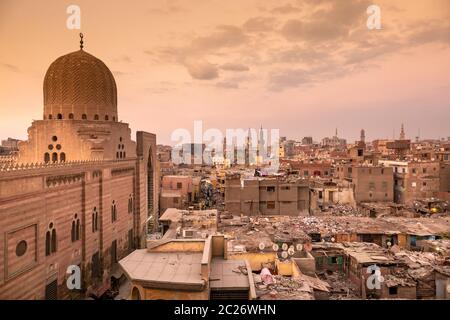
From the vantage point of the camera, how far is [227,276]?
9.28 m

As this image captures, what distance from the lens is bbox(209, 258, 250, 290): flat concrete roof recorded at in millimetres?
8594

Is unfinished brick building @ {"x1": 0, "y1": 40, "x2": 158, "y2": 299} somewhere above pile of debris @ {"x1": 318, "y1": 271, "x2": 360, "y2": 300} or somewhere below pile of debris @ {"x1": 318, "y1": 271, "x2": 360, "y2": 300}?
above

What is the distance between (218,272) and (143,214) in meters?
13.2

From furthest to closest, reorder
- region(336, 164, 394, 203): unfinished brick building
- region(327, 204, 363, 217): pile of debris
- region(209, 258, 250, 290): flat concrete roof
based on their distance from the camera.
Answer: region(336, 164, 394, 203): unfinished brick building → region(327, 204, 363, 217): pile of debris → region(209, 258, 250, 290): flat concrete roof

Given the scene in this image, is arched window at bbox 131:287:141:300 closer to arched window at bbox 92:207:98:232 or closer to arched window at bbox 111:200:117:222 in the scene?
arched window at bbox 92:207:98:232

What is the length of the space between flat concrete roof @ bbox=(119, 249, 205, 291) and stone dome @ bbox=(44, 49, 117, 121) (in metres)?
11.2

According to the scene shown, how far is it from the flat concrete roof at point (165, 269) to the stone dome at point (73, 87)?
11233 millimetres

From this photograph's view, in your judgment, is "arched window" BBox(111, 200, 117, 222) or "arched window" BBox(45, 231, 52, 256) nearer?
"arched window" BBox(45, 231, 52, 256)

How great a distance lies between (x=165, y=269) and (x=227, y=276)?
1.60 metres

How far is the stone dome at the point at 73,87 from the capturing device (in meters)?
18.7

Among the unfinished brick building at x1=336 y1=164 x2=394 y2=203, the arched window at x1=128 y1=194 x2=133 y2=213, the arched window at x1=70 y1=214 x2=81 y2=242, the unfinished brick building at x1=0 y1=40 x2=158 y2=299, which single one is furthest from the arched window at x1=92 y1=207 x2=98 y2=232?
the unfinished brick building at x1=336 y1=164 x2=394 y2=203

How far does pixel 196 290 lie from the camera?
7684 mm
